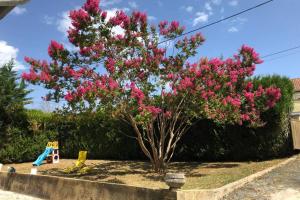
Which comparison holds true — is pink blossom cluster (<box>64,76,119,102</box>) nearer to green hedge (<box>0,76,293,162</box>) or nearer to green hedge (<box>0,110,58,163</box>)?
green hedge (<box>0,76,293,162</box>)

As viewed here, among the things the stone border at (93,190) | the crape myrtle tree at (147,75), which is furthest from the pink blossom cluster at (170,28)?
the stone border at (93,190)

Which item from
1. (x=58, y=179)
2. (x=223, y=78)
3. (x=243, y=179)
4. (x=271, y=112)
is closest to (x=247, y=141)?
(x=271, y=112)

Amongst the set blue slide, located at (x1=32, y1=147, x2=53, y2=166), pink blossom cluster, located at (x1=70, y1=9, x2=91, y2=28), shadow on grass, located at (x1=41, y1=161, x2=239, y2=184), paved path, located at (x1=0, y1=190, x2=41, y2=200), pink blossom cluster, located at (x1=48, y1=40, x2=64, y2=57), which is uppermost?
pink blossom cluster, located at (x1=70, y1=9, x2=91, y2=28)

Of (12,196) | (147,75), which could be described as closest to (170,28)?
(147,75)

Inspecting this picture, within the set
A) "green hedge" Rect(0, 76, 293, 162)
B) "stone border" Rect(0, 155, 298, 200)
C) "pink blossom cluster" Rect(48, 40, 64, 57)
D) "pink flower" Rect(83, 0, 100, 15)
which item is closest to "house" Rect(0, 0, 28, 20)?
"stone border" Rect(0, 155, 298, 200)

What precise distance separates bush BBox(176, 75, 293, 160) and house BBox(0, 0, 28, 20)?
33.6 ft

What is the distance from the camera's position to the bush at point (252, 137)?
12578 mm

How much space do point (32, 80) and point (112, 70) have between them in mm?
2351

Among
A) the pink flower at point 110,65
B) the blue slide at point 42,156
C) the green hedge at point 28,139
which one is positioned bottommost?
the blue slide at point 42,156

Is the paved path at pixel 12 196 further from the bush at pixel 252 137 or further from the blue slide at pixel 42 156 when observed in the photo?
the bush at pixel 252 137

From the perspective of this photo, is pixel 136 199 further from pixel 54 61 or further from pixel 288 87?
pixel 288 87

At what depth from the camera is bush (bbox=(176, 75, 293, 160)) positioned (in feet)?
41.3

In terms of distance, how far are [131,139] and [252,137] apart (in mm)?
5624

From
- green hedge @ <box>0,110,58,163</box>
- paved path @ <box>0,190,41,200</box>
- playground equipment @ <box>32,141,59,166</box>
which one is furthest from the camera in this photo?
green hedge @ <box>0,110,58,163</box>
